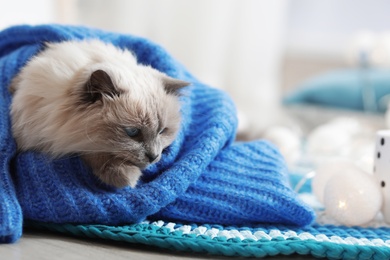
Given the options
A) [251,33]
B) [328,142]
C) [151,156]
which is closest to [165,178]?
[151,156]

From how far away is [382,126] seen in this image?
2379mm

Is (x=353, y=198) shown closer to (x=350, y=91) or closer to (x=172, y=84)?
(x=172, y=84)

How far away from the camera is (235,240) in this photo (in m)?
0.95

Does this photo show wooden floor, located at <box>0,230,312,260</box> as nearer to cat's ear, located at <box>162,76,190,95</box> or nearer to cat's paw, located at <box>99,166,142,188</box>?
cat's paw, located at <box>99,166,142,188</box>

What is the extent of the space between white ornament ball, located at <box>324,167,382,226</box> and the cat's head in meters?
0.40

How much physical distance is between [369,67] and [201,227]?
197cm

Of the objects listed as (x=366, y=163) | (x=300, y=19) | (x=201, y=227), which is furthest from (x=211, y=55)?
(x=201, y=227)

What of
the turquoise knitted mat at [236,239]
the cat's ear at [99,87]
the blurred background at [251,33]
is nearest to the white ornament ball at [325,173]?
the turquoise knitted mat at [236,239]

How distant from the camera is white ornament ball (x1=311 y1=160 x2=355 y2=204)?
3.98 ft

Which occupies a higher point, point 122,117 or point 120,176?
point 122,117

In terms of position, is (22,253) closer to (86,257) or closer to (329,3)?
(86,257)

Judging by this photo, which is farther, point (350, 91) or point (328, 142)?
point (350, 91)

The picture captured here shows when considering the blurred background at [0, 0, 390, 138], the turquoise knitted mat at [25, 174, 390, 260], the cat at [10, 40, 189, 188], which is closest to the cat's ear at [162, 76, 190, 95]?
the cat at [10, 40, 189, 188]

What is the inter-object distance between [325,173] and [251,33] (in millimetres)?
2187
